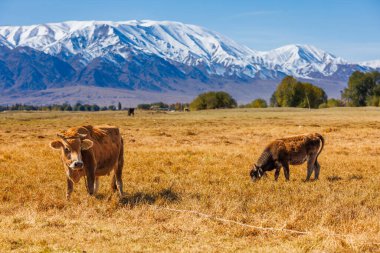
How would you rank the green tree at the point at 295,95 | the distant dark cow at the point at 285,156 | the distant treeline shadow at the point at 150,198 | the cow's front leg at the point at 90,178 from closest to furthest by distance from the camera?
the cow's front leg at the point at 90,178 < the distant treeline shadow at the point at 150,198 < the distant dark cow at the point at 285,156 < the green tree at the point at 295,95

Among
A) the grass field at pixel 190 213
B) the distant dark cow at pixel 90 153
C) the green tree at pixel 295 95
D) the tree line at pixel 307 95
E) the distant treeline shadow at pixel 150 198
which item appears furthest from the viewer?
the tree line at pixel 307 95

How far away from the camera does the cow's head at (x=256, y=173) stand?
1716 centimetres

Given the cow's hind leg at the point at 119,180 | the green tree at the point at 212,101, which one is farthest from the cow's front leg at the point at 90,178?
the green tree at the point at 212,101

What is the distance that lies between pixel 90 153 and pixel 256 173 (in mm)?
6255

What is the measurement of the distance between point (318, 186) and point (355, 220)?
176 inches

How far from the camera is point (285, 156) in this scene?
17.5m

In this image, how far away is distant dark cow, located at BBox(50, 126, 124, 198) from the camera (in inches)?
503

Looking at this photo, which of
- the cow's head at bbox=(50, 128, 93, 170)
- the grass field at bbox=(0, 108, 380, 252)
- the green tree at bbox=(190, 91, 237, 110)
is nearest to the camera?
the grass field at bbox=(0, 108, 380, 252)

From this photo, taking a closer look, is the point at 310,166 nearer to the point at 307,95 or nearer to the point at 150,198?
the point at 150,198

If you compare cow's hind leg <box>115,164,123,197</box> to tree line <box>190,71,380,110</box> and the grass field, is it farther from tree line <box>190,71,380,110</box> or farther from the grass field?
tree line <box>190,71,380,110</box>

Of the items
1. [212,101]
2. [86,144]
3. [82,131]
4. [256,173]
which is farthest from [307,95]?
[86,144]

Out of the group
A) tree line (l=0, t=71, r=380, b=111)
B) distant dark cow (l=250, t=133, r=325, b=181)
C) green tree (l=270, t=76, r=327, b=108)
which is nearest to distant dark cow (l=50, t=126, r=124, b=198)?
distant dark cow (l=250, t=133, r=325, b=181)

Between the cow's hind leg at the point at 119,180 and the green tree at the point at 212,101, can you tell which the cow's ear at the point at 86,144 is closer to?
the cow's hind leg at the point at 119,180

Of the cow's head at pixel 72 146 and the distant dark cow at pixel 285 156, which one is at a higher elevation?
the cow's head at pixel 72 146
